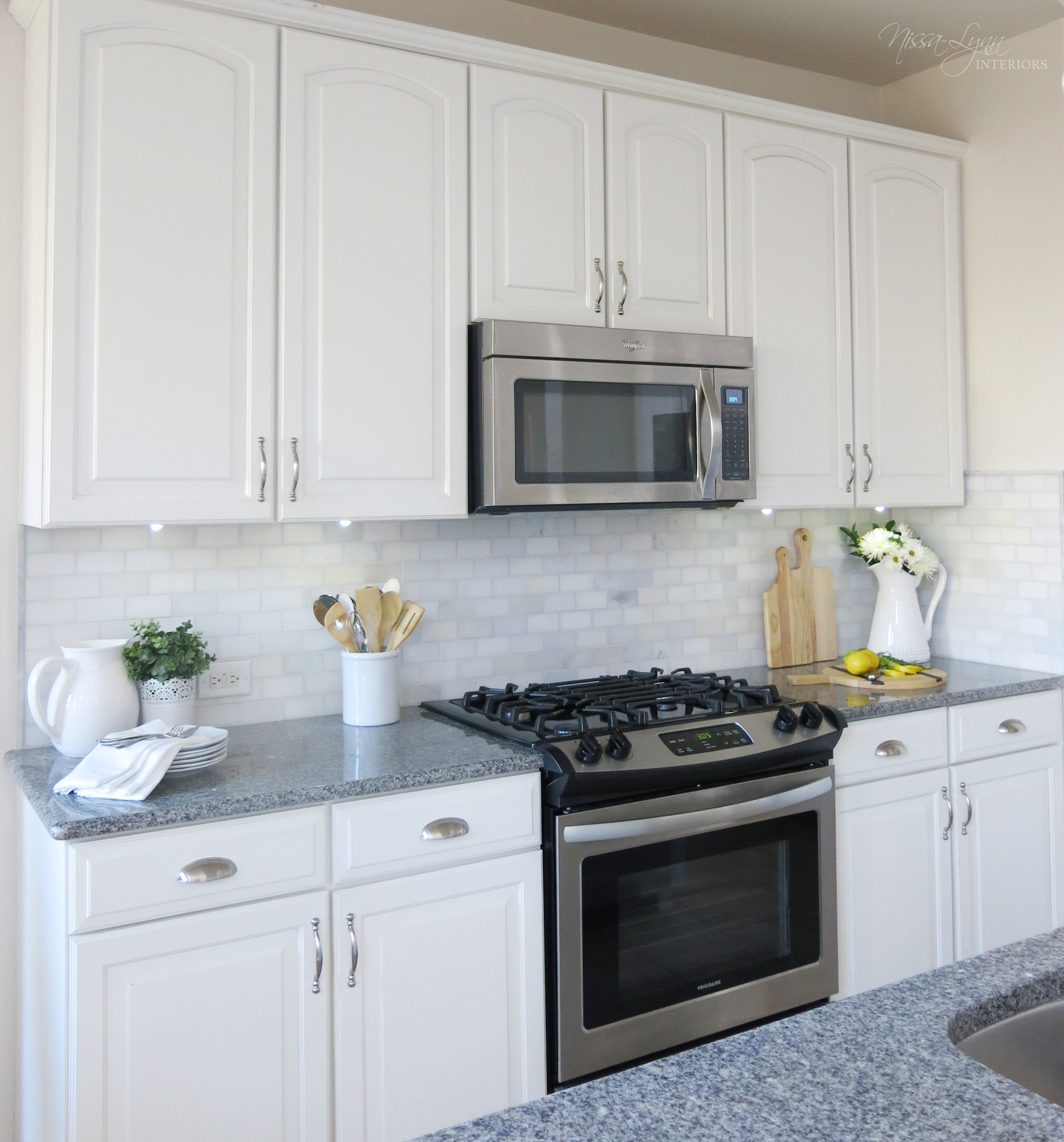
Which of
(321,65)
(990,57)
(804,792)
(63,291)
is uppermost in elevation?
(990,57)

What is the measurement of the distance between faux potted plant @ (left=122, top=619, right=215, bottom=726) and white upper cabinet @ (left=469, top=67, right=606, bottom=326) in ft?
3.34

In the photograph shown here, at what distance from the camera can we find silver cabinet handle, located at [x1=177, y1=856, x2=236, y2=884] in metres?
1.81

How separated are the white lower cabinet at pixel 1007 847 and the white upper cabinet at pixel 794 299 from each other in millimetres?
910

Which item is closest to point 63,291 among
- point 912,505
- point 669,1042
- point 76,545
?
point 76,545

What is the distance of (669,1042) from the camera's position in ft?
7.39

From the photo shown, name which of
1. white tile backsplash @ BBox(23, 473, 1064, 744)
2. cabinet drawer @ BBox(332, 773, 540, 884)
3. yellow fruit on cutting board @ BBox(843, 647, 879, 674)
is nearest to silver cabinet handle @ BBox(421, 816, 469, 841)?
cabinet drawer @ BBox(332, 773, 540, 884)

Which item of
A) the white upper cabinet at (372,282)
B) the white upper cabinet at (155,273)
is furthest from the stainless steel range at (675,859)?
the white upper cabinet at (155,273)

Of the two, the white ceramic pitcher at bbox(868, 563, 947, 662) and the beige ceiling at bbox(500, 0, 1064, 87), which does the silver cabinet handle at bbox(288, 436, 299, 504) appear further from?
the white ceramic pitcher at bbox(868, 563, 947, 662)

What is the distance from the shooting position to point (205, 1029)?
6.00 feet

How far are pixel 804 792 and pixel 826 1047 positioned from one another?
1.57 meters

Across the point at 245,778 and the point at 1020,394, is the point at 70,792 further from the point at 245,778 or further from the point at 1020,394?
the point at 1020,394

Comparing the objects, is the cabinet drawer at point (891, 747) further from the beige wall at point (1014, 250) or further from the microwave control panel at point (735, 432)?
the beige wall at point (1014, 250)

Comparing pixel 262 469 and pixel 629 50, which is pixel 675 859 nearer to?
pixel 262 469

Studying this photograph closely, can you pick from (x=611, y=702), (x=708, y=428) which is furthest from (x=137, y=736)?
(x=708, y=428)
